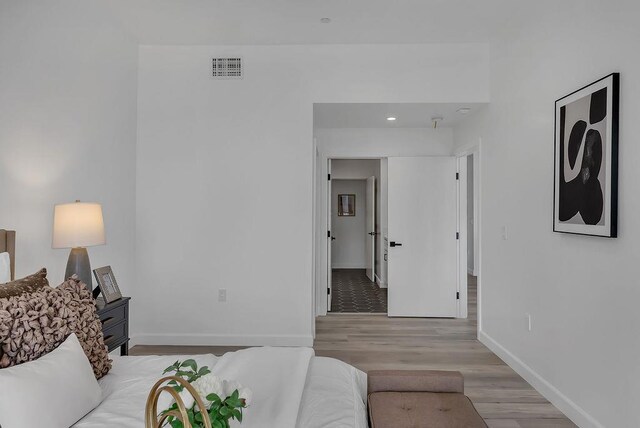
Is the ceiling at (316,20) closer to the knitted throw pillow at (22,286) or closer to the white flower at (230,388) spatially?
the knitted throw pillow at (22,286)

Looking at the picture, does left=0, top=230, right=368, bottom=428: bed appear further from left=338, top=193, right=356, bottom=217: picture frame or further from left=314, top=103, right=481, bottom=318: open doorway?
left=338, top=193, right=356, bottom=217: picture frame

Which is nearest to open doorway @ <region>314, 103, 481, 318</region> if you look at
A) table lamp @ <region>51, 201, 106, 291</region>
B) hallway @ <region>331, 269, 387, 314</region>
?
hallway @ <region>331, 269, 387, 314</region>

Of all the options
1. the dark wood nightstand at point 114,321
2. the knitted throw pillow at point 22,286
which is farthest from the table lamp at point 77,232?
the knitted throw pillow at point 22,286

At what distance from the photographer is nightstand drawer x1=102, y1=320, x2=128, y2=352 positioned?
8.37 feet

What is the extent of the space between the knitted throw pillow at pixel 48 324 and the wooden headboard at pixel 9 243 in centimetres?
73

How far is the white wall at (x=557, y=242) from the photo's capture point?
2182 mm

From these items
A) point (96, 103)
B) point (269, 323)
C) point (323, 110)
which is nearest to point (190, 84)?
point (96, 103)

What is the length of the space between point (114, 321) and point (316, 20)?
278 centimetres

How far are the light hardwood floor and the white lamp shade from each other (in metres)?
1.68

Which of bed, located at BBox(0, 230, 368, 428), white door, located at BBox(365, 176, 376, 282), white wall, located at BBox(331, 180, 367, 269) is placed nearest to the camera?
bed, located at BBox(0, 230, 368, 428)

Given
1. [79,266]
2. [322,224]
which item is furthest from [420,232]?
[79,266]

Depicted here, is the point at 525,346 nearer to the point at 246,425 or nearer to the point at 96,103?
the point at 246,425

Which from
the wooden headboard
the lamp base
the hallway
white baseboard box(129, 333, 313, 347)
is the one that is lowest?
the hallway

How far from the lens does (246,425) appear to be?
1.36 m
